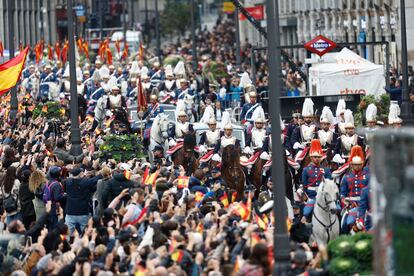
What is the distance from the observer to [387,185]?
15.5 meters

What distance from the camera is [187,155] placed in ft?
116

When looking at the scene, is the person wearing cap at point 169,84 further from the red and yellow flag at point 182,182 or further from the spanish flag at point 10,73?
the red and yellow flag at point 182,182

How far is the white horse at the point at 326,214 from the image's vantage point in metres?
26.7

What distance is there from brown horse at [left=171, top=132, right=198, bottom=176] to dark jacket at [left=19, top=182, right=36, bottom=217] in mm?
6177

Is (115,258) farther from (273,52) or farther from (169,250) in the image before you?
(273,52)

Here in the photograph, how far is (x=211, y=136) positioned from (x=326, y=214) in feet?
32.9

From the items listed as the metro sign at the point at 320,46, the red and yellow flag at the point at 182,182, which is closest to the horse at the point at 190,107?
the metro sign at the point at 320,46

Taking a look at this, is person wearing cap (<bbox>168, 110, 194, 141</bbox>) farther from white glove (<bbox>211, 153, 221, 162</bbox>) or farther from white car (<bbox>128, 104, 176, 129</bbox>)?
white glove (<bbox>211, 153, 221, 162</bbox>)

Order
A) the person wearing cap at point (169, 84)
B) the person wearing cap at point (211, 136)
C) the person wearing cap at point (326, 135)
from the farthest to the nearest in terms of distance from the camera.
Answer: the person wearing cap at point (169, 84), the person wearing cap at point (211, 136), the person wearing cap at point (326, 135)

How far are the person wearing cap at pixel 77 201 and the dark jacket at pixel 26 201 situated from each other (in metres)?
0.58

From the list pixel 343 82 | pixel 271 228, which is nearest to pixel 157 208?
pixel 271 228

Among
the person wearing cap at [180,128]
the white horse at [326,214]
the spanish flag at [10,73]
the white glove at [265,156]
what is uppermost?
the spanish flag at [10,73]

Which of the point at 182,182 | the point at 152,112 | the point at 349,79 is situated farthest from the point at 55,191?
the point at 349,79

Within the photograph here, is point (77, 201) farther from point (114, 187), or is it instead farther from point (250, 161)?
point (250, 161)
